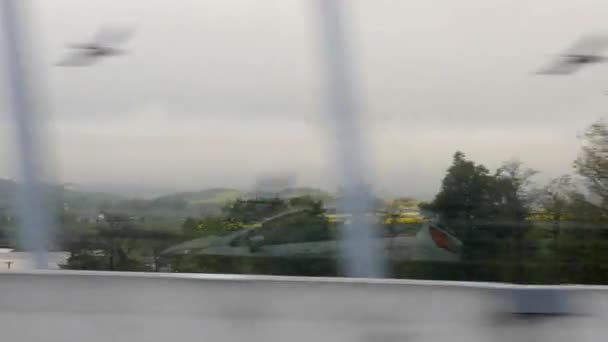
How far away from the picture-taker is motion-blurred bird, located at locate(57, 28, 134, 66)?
13.4 feet

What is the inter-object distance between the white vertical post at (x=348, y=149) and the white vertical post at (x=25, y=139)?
4.09 feet

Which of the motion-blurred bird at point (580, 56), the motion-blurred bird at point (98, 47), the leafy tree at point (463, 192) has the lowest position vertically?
the leafy tree at point (463, 192)

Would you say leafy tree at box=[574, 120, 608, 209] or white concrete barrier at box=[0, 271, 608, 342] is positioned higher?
leafy tree at box=[574, 120, 608, 209]

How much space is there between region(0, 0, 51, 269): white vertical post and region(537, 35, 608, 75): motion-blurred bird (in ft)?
7.14

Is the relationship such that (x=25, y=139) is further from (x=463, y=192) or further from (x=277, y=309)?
(x=463, y=192)

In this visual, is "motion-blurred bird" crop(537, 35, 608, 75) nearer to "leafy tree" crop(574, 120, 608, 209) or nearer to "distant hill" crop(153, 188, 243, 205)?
"leafy tree" crop(574, 120, 608, 209)

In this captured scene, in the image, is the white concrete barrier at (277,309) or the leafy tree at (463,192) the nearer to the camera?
the white concrete barrier at (277,309)

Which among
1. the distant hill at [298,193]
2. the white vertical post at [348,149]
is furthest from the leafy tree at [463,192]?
the distant hill at [298,193]

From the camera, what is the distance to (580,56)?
12.4 feet

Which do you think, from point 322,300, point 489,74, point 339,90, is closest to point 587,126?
point 489,74

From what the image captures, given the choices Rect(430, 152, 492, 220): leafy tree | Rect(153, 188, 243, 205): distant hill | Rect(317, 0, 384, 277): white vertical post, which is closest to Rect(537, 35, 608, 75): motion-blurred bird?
Rect(430, 152, 492, 220): leafy tree

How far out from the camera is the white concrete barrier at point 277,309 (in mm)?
3143

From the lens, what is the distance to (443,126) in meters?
3.88

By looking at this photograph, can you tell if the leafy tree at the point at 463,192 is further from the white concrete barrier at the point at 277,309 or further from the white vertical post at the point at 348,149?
the white concrete barrier at the point at 277,309
